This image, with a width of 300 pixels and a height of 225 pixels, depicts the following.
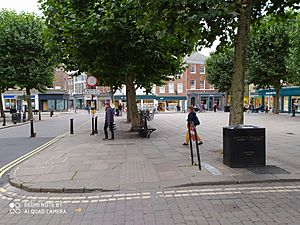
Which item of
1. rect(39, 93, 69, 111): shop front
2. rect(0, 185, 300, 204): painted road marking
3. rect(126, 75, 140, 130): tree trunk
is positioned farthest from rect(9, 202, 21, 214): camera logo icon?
rect(39, 93, 69, 111): shop front

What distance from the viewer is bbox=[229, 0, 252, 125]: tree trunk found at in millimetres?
8406

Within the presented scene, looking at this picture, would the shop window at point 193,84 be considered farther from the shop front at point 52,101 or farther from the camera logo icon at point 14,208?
the camera logo icon at point 14,208

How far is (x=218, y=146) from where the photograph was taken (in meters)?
10.7

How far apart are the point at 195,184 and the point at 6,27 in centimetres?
2626

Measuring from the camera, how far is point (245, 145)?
23.1 ft

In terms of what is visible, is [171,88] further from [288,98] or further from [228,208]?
[228,208]

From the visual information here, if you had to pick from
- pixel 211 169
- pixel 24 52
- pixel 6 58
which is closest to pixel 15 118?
pixel 6 58

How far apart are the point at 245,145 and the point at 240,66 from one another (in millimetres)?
2610

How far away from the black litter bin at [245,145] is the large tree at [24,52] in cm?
2260

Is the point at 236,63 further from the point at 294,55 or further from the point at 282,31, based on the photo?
the point at 282,31

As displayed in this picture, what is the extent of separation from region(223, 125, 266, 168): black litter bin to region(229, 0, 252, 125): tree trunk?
5.34ft

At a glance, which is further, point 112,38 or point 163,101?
point 163,101

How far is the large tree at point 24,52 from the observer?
85.1ft

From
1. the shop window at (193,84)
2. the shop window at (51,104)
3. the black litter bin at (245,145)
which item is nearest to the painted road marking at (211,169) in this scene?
the black litter bin at (245,145)
